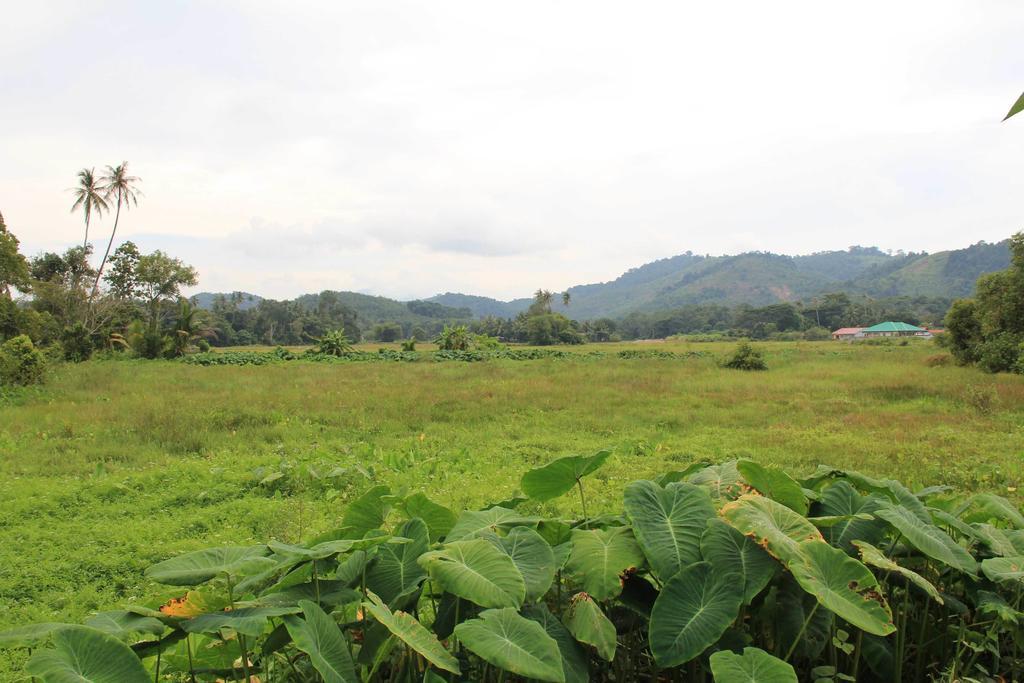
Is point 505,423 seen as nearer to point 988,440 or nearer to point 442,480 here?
point 442,480

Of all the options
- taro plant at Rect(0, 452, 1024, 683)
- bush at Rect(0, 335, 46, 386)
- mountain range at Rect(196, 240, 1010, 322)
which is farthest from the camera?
mountain range at Rect(196, 240, 1010, 322)

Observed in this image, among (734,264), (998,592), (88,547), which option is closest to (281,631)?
(998,592)

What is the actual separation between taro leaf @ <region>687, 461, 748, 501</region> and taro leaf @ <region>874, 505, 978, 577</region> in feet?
1.20

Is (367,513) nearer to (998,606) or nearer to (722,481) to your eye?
(722,481)

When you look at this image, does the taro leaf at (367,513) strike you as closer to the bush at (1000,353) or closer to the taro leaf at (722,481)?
the taro leaf at (722,481)

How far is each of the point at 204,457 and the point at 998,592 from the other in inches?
326

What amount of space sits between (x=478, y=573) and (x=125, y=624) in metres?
0.73

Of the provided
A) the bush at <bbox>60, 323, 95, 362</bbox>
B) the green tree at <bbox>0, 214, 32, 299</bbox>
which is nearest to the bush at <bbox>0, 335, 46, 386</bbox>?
the green tree at <bbox>0, 214, 32, 299</bbox>

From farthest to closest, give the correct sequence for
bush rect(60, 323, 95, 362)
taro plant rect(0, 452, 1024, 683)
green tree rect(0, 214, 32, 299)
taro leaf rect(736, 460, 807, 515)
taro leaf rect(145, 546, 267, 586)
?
bush rect(60, 323, 95, 362) < green tree rect(0, 214, 32, 299) < taro leaf rect(736, 460, 807, 515) < taro leaf rect(145, 546, 267, 586) < taro plant rect(0, 452, 1024, 683)

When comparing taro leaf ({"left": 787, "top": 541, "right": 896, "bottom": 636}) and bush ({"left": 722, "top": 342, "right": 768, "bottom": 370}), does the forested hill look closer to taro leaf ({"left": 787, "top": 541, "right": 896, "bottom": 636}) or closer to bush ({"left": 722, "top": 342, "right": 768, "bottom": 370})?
bush ({"left": 722, "top": 342, "right": 768, "bottom": 370})

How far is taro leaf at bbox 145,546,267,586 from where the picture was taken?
4.26ft

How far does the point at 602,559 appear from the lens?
1.43 m

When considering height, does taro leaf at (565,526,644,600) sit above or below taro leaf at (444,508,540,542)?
below

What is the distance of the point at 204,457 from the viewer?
7898mm
